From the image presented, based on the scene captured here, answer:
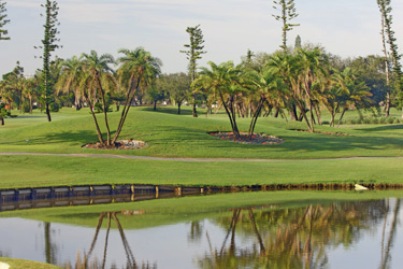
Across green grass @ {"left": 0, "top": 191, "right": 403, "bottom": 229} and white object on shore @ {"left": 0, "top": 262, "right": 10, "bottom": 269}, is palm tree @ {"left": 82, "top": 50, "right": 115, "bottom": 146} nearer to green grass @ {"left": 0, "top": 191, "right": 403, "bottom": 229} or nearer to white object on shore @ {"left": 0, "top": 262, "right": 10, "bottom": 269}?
green grass @ {"left": 0, "top": 191, "right": 403, "bottom": 229}

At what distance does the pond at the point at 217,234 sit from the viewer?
2811cm

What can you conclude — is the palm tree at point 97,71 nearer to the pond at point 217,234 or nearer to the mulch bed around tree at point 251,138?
the mulch bed around tree at point 251,138

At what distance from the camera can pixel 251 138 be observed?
71.6 meters

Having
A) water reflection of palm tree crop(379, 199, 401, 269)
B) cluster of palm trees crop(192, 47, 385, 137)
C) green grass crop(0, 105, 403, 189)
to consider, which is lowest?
water reflection of palm tree crop(379, 199, 401, 269)

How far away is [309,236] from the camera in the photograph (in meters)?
32.9

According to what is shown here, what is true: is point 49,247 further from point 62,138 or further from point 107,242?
point 62,138

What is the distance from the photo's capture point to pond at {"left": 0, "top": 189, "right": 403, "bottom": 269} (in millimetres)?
28109

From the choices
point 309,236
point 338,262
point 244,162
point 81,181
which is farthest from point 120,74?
point 338,262

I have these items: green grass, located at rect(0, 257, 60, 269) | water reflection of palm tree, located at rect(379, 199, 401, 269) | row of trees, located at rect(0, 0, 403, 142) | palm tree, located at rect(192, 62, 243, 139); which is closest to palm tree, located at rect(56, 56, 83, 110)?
row of trees, located at rect(0, 0, 403, 142)

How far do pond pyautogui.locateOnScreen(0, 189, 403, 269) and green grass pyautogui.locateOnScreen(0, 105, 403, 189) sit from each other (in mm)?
6499

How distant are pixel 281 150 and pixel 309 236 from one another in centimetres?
3350

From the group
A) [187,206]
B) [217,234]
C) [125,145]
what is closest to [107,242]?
[217,234]

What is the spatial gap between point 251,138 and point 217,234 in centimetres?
3800

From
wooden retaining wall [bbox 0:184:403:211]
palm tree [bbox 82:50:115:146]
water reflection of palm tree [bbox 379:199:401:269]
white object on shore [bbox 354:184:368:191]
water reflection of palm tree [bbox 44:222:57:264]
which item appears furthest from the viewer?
palm tree [bbox 82:50:115:146]
